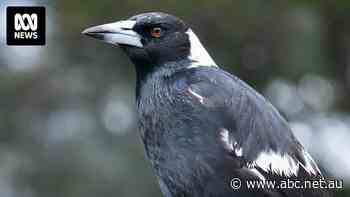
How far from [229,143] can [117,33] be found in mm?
486

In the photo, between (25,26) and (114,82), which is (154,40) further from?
(114,82)

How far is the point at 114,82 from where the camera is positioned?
651 cm

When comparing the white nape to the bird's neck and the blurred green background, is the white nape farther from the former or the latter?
Result: the blurred green background

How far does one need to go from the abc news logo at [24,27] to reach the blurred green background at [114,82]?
1.97 metres

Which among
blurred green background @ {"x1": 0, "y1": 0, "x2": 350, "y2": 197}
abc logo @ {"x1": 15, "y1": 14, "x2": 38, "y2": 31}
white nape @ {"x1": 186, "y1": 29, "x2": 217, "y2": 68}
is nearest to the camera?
white nape @ {"x1": 186, "y1": 29, "x2": 217, "y2": 68}

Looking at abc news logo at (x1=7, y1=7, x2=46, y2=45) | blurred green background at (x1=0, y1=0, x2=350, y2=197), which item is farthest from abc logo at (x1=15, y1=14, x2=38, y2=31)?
blurred green background at (x1=0, y1=0, x2=350, y2=197)

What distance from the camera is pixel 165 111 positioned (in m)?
3.23

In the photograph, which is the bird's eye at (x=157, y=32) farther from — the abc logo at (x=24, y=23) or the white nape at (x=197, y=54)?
the abc logo at (x=24, y=23)

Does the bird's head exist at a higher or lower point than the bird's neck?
higher

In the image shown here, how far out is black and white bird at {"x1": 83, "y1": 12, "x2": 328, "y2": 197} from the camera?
3.17 metres

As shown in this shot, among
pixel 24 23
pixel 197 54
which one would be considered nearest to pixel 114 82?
pixel 24 23

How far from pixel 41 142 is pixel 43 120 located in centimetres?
14

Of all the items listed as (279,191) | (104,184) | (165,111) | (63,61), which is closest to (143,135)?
(165,111)

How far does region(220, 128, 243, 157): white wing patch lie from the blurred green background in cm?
Answer: 269
